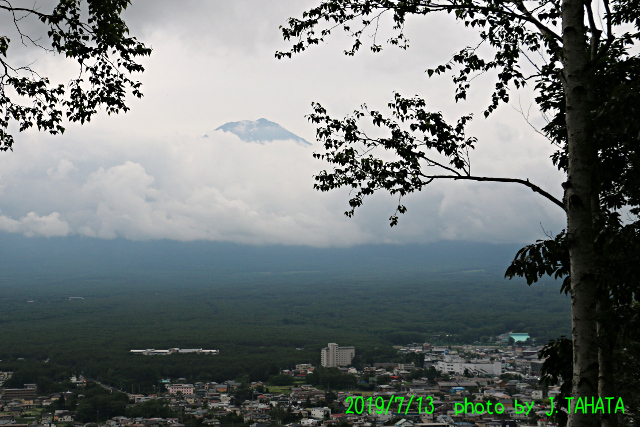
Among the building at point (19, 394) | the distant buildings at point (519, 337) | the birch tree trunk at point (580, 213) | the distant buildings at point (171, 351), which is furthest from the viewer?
the distant buildings at point (519, 337)

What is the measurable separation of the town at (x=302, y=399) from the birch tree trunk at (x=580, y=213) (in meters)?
13.3

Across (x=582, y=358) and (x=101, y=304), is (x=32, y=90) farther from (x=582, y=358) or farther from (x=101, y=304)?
(x=101, y=304)

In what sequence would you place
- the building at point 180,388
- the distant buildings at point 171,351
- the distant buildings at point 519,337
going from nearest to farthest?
the building at point 180,388 → the distant buildings at point 171,351 → the distant buildings at point 519,337

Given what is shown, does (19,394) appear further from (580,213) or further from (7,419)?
(580,213)

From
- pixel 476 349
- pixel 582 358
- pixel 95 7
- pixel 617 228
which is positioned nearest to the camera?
pixel 582 358

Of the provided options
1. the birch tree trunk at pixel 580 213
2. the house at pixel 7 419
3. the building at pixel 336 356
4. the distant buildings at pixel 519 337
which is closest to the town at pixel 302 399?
the house at pixel 7 419

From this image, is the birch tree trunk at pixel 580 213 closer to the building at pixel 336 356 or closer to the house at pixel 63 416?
the house at pixel 63 416

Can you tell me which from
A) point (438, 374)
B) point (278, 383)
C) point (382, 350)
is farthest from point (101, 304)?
point (438, 374)

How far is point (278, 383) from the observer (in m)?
37.9

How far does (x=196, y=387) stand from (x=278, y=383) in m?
5.75

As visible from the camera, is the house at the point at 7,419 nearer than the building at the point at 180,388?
Yes

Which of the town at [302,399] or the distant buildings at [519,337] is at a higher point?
the town at [302,399]

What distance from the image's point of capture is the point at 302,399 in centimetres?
2983

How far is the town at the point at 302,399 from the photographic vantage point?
2211 centimetres
